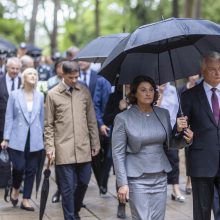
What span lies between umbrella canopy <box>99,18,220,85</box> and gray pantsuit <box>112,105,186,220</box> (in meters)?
0.63

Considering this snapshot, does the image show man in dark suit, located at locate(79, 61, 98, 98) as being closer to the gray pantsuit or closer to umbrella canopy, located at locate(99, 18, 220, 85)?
umbrella canopy, located at locate(99, 18, 220, 85)

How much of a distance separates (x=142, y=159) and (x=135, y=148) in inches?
4.5

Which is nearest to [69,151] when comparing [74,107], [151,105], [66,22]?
[74,107]

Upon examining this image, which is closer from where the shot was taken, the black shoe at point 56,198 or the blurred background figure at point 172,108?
the blurred background figure at point 172,108

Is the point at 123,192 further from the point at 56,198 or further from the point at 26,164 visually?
the point at 56,198

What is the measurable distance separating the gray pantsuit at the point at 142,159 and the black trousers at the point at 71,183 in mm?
1603

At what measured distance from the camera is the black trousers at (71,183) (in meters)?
6.55

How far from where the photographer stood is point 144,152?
16.7 ft

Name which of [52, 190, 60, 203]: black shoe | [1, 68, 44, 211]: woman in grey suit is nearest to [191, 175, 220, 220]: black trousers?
[1, 68, 44, 211]: woman in grey suit

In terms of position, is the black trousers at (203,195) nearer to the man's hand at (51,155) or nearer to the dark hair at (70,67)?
the man's hand at (51,155)

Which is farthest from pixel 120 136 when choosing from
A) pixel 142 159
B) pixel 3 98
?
pixel 3 98

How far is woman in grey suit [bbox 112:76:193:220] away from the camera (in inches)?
198

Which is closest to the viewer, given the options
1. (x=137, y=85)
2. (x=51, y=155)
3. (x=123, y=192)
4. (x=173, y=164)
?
(x=123, y=192)

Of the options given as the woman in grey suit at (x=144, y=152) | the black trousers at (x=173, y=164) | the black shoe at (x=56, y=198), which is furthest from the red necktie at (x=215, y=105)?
the black shoe at (x=56, y=198)
